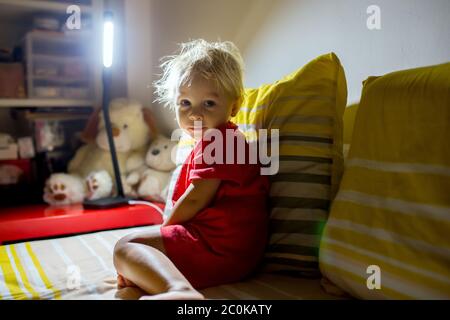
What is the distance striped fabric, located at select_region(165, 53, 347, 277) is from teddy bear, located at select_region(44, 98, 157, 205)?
100 cm

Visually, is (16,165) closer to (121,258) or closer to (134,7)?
(134,7)

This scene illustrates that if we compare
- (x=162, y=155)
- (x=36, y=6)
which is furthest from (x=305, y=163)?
(x=36, y=6)

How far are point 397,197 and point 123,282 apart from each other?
2.04 feet

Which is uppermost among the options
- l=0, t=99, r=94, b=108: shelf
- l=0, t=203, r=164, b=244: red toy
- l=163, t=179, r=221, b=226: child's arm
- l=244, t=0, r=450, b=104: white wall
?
l=244, t=0, r=450, b=104: white wall

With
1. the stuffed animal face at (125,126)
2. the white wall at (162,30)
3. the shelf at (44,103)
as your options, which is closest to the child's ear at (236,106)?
the white wall at (162,30)

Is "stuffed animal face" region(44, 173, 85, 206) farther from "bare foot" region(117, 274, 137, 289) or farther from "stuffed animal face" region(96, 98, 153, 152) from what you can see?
"bare foot" region(117, 274, 137, 289)

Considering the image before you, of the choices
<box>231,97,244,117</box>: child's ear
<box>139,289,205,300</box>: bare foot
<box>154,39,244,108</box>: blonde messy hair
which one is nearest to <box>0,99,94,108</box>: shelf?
<box>154,39,244,108</box>: blonde messy hair

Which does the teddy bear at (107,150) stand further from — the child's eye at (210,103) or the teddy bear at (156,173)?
the child's eye at (210,103)

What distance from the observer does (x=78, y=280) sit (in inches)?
39.6

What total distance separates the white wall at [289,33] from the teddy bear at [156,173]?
16cm

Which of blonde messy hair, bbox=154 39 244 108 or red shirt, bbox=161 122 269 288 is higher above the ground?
blonde messy hair, bbox=154 39 244 108

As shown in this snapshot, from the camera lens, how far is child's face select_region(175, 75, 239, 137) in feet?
3.42

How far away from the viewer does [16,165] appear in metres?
1.91

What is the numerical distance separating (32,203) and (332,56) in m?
1.45
